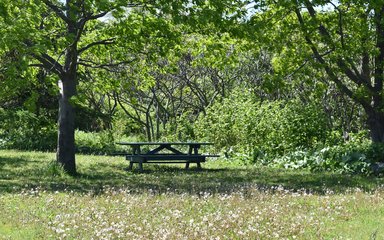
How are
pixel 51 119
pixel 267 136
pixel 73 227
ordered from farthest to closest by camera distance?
pixel 51 119
pixel 267 136
pixel 73 227

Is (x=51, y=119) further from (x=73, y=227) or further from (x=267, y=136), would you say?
(x=73, y=227)

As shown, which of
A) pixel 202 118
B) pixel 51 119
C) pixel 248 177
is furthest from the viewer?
pixel 51 119

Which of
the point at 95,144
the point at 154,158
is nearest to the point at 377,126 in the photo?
the point at 154,158

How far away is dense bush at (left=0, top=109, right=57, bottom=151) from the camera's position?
25.8 meters

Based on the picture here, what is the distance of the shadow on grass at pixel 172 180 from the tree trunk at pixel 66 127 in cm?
44

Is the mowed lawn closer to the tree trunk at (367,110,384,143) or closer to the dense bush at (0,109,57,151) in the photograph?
the tree trunk at (367,110,384,143)

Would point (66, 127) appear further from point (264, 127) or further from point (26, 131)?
point (26, 131)

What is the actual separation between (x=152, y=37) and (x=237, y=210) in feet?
24.6

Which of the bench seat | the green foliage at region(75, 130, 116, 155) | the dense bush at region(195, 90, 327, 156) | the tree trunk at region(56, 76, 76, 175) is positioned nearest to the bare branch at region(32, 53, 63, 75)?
the tree trunk at region(56, 76, 76, 175)

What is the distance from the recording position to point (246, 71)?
110 ft

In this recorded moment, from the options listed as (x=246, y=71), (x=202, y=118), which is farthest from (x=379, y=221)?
(x=246, y=71)

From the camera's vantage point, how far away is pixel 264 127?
2122 centimetres

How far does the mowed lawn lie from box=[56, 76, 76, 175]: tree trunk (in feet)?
2.23

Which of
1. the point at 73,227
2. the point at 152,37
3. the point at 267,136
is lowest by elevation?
the point at 73,227
